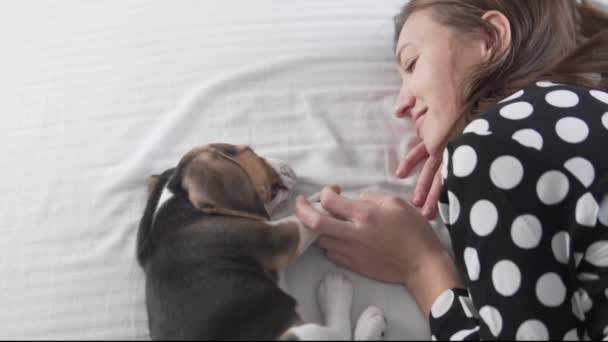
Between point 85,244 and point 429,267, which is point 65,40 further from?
point 429,267

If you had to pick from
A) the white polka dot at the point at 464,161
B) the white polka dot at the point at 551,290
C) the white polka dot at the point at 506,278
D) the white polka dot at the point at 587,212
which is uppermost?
the white polka dot at the point at 464,161

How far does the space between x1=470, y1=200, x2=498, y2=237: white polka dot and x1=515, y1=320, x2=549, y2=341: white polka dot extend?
0.53 ft

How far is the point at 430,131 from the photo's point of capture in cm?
148

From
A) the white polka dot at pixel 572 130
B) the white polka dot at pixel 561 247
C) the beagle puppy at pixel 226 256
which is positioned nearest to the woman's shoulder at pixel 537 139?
the white polka dot at pixel 572 130

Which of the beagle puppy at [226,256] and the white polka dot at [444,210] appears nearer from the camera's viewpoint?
the beagle puppy at [226,256]

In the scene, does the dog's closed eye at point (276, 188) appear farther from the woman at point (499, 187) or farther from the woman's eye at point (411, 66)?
the woman's eye at point (411, 66)

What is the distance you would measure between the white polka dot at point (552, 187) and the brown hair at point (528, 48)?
0.28m

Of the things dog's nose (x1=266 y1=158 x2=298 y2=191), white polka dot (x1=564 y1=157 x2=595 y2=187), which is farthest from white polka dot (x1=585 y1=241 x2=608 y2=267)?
dog's nose (x1=266 y1=158 x2=298 y2=191)

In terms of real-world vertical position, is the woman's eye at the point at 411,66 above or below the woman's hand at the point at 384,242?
above

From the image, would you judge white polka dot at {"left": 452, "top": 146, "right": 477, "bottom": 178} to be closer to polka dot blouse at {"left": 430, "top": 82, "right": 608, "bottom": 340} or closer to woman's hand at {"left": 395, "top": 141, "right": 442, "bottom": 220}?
polka dot blouse at {"left": 430, "top": 82, "right": 608, "bottom": 340}

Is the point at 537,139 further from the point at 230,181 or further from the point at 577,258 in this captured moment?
the point at 230,181

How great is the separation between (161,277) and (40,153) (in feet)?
1.60

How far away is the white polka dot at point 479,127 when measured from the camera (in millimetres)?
1237

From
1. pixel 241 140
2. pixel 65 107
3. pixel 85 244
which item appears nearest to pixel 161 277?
pixel 85 244
